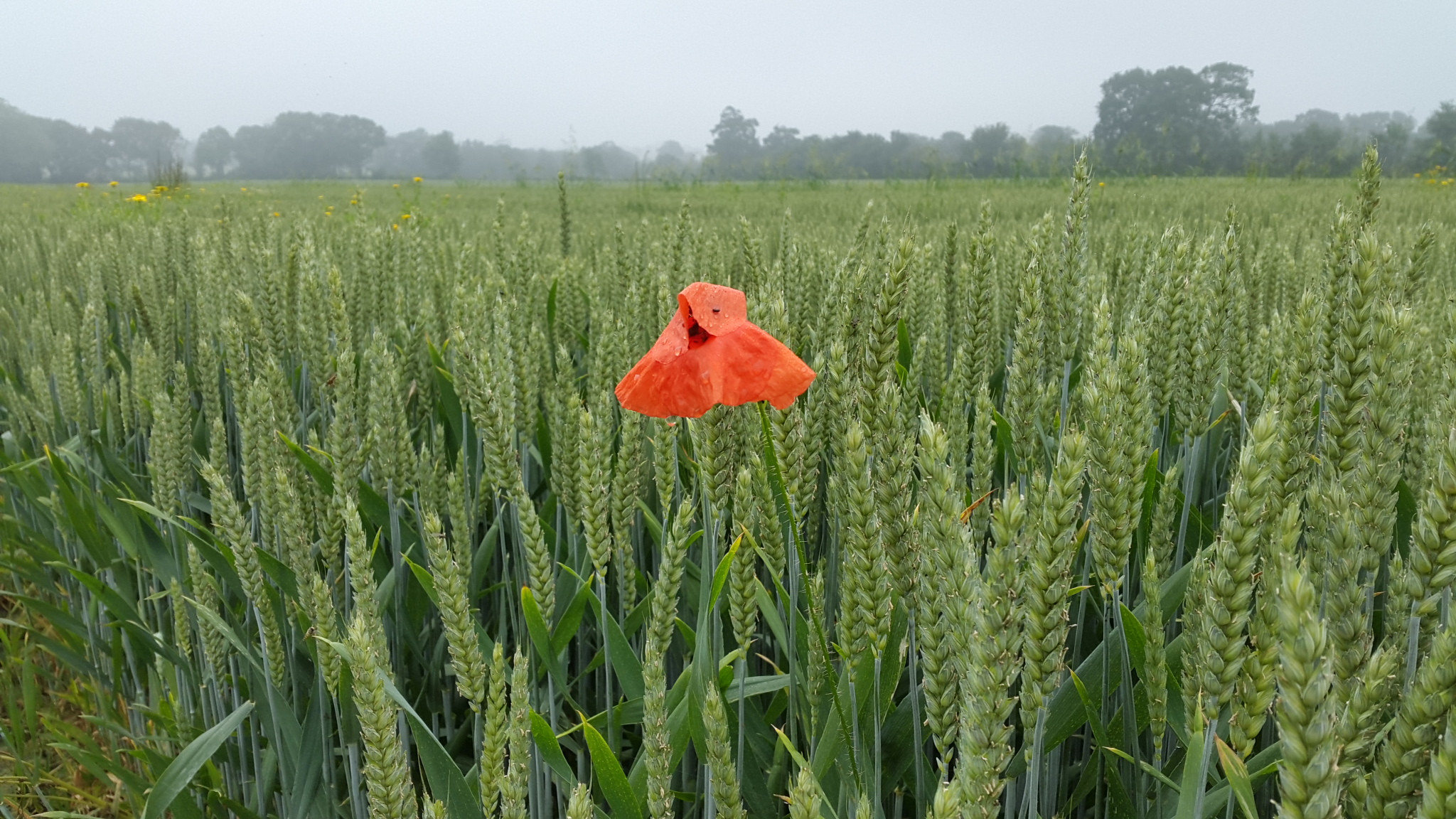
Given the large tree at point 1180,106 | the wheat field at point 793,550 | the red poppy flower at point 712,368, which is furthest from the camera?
the large tree at point 1180,106

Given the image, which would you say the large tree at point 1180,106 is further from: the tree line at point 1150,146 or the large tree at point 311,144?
the large tree at point 311,144

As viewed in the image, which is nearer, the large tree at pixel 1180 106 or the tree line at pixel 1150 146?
the tree line at pixel 1150 146

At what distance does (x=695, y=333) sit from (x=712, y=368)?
0.10 meters

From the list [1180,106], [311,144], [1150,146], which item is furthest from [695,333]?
[311,144]

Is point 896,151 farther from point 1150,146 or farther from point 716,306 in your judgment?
point 716,306

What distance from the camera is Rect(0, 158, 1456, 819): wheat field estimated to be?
1.82ft

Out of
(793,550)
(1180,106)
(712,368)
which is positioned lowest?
(793,550)

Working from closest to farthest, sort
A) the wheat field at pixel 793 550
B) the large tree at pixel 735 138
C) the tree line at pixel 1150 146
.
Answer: the wheat field at pixel 793 550 → the tree line at pixel 1150 146 → the large tree at pixel 735 138

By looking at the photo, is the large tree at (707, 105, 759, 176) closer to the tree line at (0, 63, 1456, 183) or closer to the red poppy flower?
the tree line at (0, 63, 1456, 183)

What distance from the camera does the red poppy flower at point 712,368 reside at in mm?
747

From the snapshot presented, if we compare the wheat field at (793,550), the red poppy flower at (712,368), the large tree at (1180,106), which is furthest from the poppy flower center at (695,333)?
the large tree at (1180,106)

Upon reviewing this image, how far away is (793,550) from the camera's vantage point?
938 mm

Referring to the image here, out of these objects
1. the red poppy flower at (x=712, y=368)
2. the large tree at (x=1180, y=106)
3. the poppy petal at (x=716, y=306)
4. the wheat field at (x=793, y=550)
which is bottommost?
the wheat field at (x=793, y=550)

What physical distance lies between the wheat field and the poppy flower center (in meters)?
0.10
